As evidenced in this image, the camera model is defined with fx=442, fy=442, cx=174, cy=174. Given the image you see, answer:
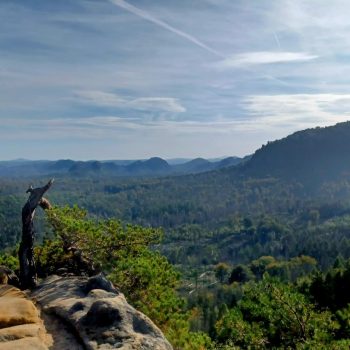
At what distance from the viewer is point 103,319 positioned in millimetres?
17750

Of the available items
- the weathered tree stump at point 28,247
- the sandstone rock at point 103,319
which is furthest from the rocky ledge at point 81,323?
the weathered tree stump at point 28,247

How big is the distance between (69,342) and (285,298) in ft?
31.4

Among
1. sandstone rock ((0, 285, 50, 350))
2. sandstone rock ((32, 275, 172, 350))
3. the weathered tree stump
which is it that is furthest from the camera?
the weathered tree stump

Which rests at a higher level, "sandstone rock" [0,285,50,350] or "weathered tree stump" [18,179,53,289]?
"weathered tree stump" [18,179,53,289]

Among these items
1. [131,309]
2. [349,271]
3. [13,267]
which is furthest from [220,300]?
[131,309]

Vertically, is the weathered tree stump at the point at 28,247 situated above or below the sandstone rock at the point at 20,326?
above

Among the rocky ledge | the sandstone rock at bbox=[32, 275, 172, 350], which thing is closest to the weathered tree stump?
the rocky ledge

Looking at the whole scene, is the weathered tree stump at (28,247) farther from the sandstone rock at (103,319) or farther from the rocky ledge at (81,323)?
the sandstone rock at (103,319)

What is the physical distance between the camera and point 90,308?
1850 centimetres

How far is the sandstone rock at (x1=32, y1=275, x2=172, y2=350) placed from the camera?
16891 millimetres

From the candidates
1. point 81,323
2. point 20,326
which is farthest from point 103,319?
point 20,326

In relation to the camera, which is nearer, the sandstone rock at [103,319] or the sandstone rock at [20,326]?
the sandstone rock at [20,326]

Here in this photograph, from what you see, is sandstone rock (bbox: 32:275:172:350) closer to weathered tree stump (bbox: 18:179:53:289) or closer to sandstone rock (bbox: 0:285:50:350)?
sandstone rock (bbox: 0:285:50:350)

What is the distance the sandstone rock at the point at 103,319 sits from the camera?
1689 cm
